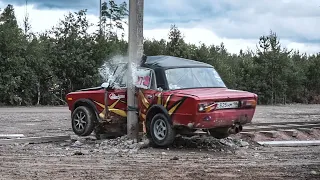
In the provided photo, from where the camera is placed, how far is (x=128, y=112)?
12.2 m

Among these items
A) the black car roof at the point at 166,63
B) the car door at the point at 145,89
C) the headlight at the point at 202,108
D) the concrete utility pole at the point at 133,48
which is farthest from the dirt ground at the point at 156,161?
the black car roof at the point at 166,63

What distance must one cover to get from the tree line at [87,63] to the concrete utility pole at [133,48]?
15.9 m

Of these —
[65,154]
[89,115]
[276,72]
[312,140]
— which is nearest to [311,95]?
[276,72]

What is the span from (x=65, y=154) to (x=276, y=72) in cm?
2756

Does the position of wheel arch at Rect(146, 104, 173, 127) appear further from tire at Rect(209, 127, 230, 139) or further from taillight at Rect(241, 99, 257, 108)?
taillight at Rect(241, 99, 257, 108)

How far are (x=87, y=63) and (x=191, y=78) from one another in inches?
749

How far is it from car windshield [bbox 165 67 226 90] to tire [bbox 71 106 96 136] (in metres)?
2.37

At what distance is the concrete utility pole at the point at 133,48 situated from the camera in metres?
12.2

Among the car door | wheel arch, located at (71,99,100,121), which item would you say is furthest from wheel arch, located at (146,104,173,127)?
wheel arch, located at (71,99,100,121)

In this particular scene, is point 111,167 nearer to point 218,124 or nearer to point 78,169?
point 78,169

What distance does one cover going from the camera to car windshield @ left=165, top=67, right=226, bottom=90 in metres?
11.7

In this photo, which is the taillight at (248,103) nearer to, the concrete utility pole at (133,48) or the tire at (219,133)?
the tire at (219,133)

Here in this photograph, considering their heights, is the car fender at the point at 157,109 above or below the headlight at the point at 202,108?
below

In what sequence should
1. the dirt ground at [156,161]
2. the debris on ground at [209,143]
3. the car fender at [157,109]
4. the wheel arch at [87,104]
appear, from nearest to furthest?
the dirt ground at [156,161], the car fender at [157,109], the debris on ground at [209,143], the wheel arch at [87,104]
